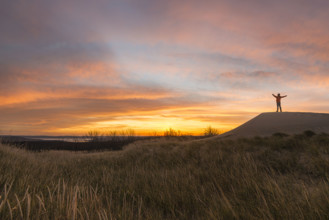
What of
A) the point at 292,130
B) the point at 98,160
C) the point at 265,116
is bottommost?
the point at 98,160

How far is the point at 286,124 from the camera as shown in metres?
13.2

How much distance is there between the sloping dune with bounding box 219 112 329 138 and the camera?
1202 centimetres

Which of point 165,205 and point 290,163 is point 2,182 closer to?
point 165,205

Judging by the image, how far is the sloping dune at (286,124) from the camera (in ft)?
39.4

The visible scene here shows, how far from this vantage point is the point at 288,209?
6.80ft

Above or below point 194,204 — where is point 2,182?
above

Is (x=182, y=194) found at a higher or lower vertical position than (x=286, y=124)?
lower

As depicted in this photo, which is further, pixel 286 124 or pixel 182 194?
pixel 286 124

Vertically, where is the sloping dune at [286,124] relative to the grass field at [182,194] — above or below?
above

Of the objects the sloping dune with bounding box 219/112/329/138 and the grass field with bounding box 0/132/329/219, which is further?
the sloping dune with bounding box 219/112/329/138

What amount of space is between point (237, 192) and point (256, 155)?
3.93 m

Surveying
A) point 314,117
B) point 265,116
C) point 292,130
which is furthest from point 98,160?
point 314,117

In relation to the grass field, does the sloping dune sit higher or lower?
higher

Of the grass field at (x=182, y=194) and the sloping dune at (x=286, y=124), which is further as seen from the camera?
the sloping dune at (x=286, y=124)
